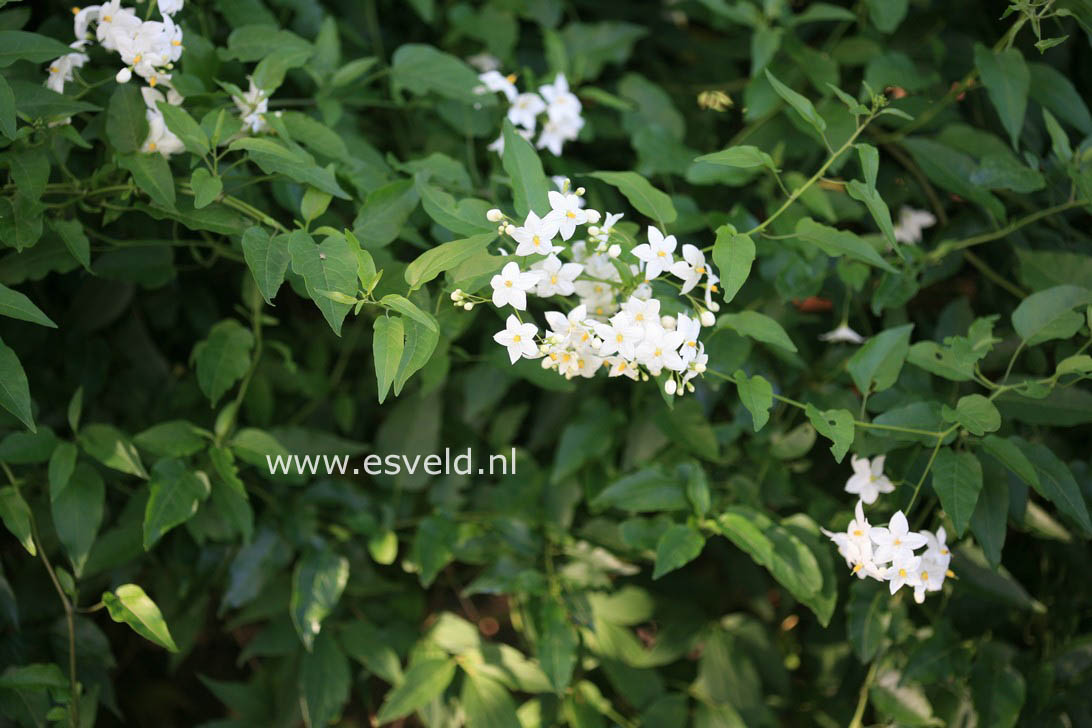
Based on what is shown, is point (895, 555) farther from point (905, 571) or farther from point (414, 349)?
point (414, 349)

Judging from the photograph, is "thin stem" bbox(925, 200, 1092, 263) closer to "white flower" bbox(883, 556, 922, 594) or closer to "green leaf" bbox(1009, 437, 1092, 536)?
"green leaf" bbox(1009, 437, 1092, 536)

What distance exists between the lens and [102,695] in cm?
123

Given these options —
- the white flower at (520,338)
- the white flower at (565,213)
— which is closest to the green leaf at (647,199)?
the white flower at (565,213)

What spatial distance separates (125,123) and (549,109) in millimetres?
577

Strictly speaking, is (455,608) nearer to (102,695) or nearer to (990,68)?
(102,695)

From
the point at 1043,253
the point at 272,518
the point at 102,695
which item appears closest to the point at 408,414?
the point at 272,518

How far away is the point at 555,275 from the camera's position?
2.78ft

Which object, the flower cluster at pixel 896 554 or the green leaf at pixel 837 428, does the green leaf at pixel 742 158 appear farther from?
the flower cluster at pixel 896 554

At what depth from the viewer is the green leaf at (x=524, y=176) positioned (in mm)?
886

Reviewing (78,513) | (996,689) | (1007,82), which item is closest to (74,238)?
(78,513)

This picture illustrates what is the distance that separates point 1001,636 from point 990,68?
85 centimetres

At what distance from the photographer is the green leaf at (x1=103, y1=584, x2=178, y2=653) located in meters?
0.98

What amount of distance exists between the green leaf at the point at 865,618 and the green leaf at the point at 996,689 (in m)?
0.16

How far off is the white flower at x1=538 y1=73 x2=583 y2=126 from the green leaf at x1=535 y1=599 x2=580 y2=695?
2.36 ft
